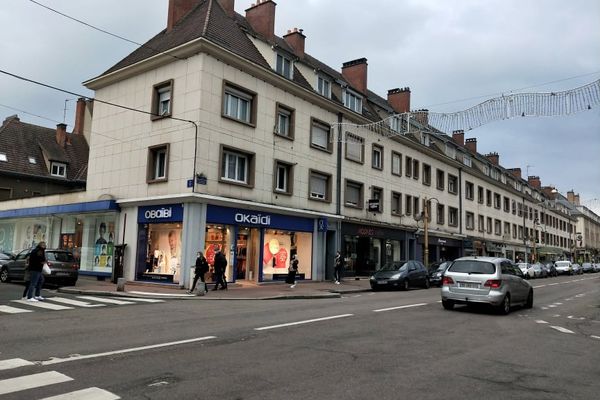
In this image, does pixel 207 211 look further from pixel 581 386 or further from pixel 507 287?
pixel 581 386

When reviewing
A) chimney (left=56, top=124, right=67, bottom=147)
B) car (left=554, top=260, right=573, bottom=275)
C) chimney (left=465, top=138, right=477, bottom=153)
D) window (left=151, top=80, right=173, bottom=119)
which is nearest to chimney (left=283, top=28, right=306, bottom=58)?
window (left=151, top=80, right=173, bottom=119)

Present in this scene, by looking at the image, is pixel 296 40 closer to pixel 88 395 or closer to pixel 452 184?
pixel 452 184

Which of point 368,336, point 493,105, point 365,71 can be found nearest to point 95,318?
point 368,336

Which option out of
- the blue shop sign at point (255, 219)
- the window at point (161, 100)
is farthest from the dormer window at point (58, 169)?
the blue shop sign at point (255, 219)

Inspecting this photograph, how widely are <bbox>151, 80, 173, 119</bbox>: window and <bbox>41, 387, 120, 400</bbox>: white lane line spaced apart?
17463 mm

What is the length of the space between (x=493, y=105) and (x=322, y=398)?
1078cm

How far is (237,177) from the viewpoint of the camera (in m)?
21.8

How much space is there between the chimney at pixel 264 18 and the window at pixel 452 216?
2226 centimetres

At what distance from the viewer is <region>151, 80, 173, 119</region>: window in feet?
70.9

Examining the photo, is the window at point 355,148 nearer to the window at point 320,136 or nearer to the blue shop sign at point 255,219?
the window at point 320,136

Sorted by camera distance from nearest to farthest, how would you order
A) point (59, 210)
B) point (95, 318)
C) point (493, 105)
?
point (95, 318) → point (493, 105) → point (59, 210)

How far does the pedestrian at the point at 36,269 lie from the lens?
14.0 metres

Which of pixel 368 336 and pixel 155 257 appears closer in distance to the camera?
Answer: pixel 368 336

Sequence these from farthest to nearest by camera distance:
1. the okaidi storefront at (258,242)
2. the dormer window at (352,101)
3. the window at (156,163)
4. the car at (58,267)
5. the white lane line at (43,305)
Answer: the dormer window at (352,101) < the window at (156,163) < the okaidi storefront at (258,242) < the car at (58,267) < the white lane line at (43,305)
